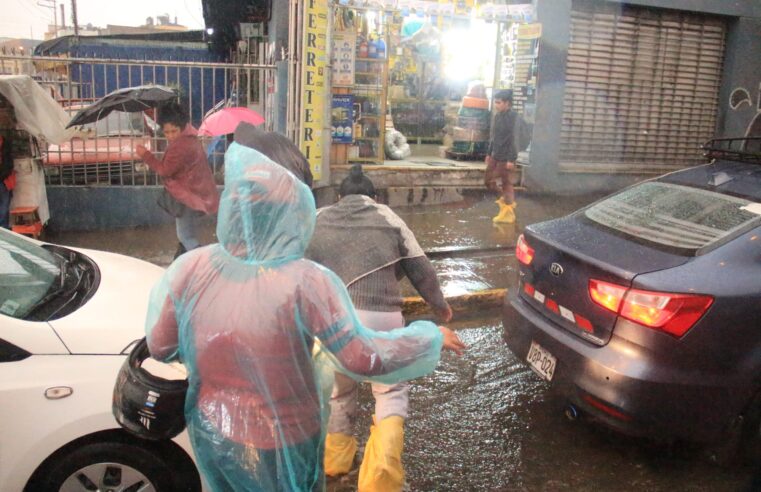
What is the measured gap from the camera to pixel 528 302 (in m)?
4.12

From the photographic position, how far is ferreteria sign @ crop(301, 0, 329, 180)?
8117 mm

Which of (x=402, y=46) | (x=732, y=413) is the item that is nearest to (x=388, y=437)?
(x=732, y=413)

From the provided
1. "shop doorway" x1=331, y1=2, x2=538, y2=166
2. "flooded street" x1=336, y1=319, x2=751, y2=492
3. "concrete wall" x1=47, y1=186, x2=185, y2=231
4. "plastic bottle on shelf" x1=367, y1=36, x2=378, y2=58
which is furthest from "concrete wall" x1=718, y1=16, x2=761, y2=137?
"concrete wall" x1=47, y1=186, x2=185, y2=231

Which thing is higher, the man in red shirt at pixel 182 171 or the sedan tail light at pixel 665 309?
the man in red shirt at pixel 182 171

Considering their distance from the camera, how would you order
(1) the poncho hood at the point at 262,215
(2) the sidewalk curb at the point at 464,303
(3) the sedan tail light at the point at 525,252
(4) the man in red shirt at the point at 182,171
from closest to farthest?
(1) the poncho hood at the point at 262,215
(3) the sedan tail light at the point at 525,252
(4) the man in red shirt at the point at 182,171
(2) the sidewalk curb at the point at 464,303

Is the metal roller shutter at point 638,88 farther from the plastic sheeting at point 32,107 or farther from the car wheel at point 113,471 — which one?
the car wheel at point 113,471

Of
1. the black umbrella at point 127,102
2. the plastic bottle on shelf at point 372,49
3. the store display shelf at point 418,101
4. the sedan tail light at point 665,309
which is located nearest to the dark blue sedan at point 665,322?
the sedan tail light at point 665,309

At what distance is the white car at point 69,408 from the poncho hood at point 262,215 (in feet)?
3.93

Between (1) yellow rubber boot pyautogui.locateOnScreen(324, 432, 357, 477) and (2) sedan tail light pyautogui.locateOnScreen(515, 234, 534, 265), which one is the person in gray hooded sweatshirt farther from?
(2) sedan tail light pyautogui.locateOnScreen(515, 234, 534, 265)

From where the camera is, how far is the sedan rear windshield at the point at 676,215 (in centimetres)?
356

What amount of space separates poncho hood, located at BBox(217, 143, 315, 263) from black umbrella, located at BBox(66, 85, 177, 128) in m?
4.26

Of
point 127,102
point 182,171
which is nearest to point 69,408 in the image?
point 182,171

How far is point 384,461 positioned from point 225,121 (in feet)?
13.7

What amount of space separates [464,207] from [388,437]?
721 centimetres
